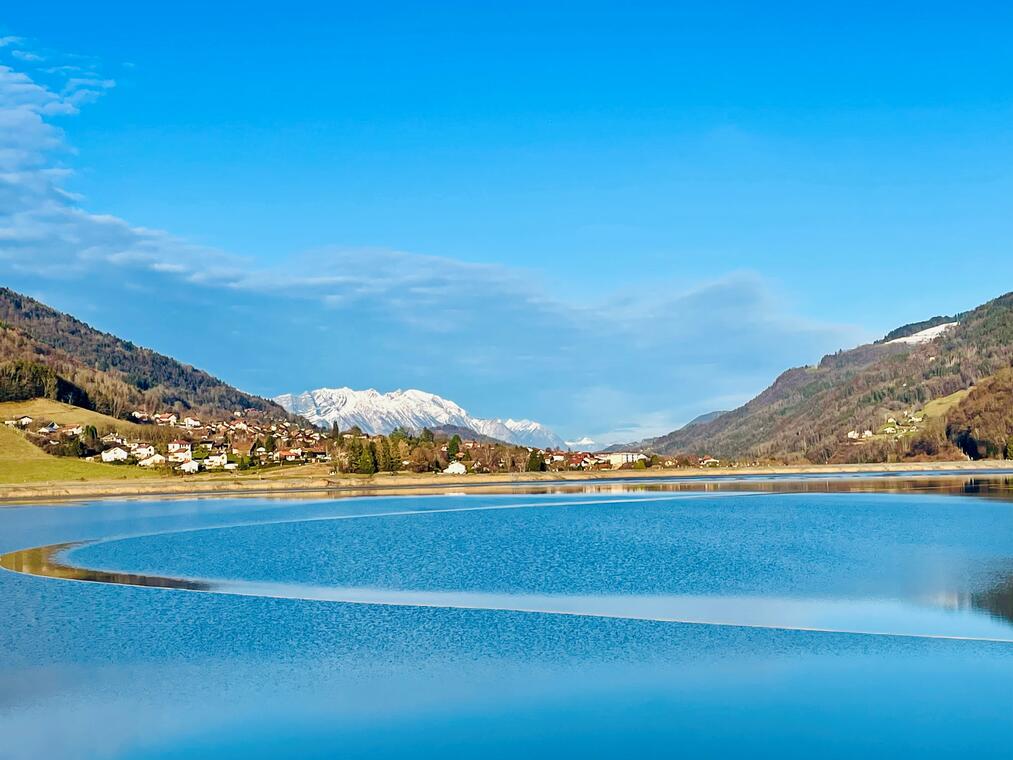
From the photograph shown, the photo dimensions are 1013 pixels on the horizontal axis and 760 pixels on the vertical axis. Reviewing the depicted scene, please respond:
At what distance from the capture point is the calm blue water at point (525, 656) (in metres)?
15.2

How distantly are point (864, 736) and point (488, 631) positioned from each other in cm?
977

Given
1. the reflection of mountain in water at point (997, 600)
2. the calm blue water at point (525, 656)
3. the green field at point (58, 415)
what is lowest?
the calm blue water at point (525, 656)

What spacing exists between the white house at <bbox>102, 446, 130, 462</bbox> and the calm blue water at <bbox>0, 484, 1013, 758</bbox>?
388 ft

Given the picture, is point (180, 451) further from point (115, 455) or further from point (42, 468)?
point (42, 468)

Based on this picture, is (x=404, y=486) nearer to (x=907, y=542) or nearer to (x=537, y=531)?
(x=537, y=531)

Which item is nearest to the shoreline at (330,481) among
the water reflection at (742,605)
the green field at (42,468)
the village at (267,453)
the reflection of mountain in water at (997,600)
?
the village at (267,453)

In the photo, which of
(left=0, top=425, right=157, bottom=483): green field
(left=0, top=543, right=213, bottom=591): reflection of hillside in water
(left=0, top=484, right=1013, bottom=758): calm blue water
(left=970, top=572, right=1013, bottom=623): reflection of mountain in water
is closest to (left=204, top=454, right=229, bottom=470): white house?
(left=0, top=425, right=157, bottom=483): green field

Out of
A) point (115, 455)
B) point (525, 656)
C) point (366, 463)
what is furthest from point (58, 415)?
point (525, 656)

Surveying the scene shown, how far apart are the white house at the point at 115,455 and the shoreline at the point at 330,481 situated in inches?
835

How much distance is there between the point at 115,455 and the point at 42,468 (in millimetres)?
22644

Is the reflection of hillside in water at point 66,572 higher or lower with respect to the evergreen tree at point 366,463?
lower

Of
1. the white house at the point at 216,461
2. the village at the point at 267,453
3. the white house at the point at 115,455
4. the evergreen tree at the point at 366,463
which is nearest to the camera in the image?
the evergreen tree at the point at 366,463

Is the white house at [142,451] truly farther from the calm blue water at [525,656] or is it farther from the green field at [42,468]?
the calm blue water at [525,656]

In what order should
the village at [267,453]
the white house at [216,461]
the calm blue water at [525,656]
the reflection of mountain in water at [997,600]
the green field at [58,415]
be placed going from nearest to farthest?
the calm blue water at [525,656]
the reflection of mountain in water at [997,600]
the village at [267,453]
the white house at [216,461]
the green field at [58,415]
